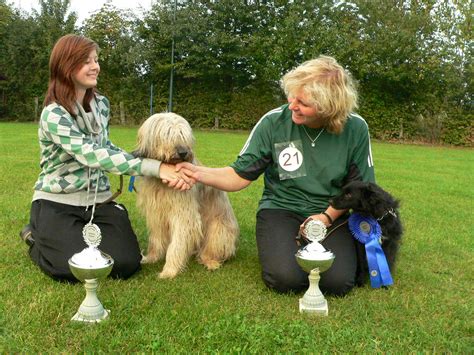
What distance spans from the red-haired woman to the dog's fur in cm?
21

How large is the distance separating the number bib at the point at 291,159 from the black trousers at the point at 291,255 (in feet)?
1.01

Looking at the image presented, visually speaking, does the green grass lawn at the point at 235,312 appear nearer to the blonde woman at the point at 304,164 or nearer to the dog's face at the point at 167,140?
the blonde woman at the point at 304,164

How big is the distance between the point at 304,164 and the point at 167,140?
3.34 feet

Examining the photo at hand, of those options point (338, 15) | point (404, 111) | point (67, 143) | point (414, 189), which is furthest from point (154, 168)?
point (338, 15)

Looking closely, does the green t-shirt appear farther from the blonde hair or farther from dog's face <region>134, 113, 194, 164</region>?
dog's face <region>134, 113, 194, 164</region>

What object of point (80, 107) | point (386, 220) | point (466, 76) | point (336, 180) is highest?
point (466, 76)

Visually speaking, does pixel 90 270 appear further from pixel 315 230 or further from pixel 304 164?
pixel 304 164

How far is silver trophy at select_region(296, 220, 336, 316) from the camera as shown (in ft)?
9.08

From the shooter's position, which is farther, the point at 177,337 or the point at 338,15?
the point at 338,15

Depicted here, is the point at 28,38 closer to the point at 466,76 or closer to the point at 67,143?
the point at 466,76

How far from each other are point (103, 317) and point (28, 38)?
25437 mm

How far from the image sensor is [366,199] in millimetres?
3225

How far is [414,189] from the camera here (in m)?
7.98

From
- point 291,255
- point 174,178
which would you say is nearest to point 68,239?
point 174,178
